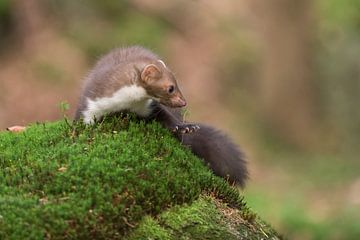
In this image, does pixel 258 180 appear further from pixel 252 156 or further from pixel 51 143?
pixel 51 143

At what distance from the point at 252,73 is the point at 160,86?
1697cm

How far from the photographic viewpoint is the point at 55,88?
2008 cm

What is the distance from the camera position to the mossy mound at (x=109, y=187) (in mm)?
4832

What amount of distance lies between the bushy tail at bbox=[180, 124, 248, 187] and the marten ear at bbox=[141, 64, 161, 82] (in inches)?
18.8

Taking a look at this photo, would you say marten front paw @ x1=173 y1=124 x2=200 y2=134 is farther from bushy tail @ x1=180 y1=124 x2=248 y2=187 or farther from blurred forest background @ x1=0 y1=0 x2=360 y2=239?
blurred forest background @ x1=0 y1=0 x2=360 y2=239

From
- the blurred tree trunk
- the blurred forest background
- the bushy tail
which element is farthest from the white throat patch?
the blurred tree trunk

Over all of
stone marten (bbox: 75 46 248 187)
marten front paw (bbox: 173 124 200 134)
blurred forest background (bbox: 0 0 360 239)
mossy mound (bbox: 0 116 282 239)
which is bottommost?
mossy mound (bbox: 0 116 282 239)

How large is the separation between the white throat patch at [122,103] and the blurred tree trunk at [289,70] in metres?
13.6

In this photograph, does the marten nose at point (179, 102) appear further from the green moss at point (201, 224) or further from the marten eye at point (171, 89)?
the green moss at point (201, 224)

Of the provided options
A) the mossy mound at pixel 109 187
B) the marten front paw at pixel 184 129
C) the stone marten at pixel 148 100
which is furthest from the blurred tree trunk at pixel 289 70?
the mossy mound at pixel 109 187

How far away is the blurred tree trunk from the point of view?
64.7 feet

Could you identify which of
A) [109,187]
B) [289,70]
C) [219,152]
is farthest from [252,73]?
[109,187]

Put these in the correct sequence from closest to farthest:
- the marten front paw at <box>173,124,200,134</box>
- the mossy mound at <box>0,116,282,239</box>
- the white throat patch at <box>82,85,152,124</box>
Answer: the mossy mound at <box>0,116,282,239</box>
the marten front paw at <box>173,124,200,134</box>
the white throat patch at <box>82,85,152,124</box>

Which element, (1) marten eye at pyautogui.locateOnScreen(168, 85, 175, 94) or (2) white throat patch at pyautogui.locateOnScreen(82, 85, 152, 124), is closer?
(2) white throat patch at pyautogui.locateOnScreen(82, 85, 152, 124)
